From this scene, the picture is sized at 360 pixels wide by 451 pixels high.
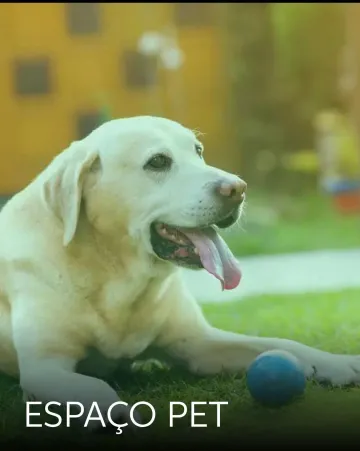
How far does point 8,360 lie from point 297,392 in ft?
1.88

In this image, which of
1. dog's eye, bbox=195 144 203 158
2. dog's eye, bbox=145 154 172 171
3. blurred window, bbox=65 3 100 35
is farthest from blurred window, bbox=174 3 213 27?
dog's eye, bbox=145 154 172 171

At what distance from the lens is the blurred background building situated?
212 centimetres

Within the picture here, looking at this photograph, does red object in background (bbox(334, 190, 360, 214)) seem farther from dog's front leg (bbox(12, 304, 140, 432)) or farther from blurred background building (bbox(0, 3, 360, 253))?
dog's front leg (bbox(12, 304, 140, 432))

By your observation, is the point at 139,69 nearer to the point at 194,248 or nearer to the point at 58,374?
the point at 194,248

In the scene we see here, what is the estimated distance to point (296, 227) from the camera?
263cm

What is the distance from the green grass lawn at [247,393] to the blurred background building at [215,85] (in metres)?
0.32

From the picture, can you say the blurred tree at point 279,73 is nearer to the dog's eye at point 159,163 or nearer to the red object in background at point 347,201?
the red object in background at point 347,201

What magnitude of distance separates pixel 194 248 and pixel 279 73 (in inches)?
41.2

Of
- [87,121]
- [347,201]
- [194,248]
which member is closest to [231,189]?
[194,248]

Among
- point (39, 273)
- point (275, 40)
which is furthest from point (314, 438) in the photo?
point (275, 40)

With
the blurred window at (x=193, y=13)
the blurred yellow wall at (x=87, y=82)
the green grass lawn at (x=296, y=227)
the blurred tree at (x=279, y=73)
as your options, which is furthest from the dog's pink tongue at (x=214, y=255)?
the blurred window at (x=193, y=13)

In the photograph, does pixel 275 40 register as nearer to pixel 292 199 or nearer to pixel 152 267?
pixel 292 199

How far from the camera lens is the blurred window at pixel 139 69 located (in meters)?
2.27

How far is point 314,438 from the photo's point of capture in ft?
5.21
